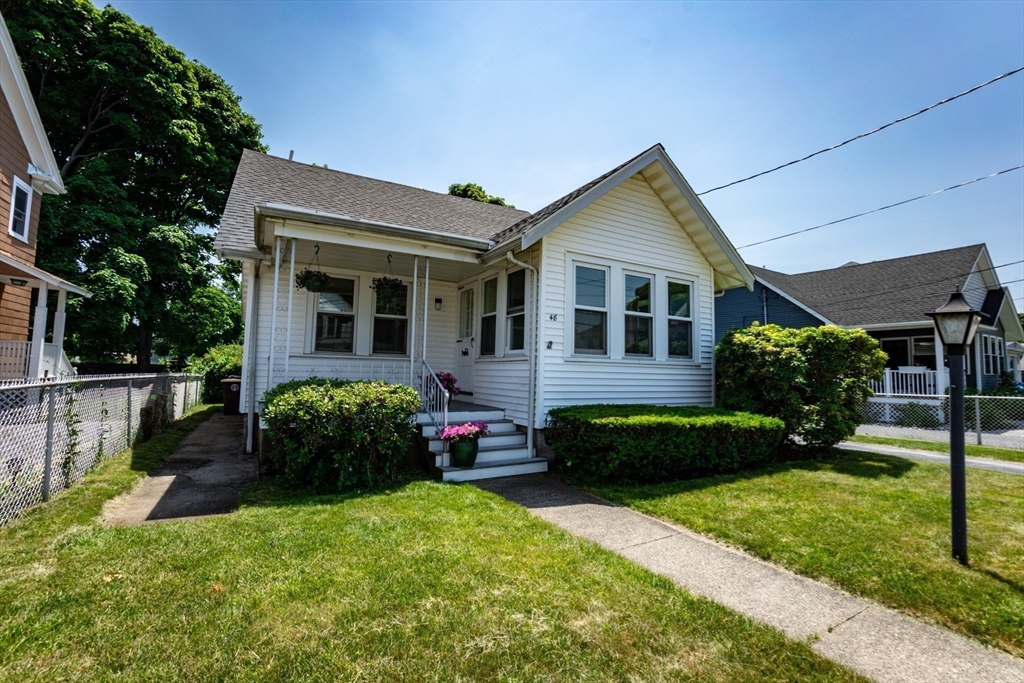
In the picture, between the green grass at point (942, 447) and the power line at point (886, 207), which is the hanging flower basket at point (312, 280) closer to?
the green grass at point (942, 447)

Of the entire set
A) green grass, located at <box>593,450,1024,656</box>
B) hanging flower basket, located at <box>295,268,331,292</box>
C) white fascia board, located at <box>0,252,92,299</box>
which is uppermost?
white fascia board, located at <box>0,252,92,299</box>

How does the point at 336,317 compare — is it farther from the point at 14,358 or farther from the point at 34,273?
the point at 14,358

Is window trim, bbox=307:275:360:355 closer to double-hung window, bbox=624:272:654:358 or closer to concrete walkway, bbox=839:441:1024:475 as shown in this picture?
double-hung window, bbox=624:272:654:358

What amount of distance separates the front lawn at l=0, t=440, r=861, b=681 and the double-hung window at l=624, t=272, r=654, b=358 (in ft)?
16.2

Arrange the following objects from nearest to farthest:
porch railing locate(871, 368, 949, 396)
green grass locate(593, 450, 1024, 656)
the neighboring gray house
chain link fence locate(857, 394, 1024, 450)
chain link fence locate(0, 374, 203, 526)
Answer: green grass locate(593, 450, 1024, 656) < chain link fence locate(0, 374, 203, 526) < chain link fence locate(857, 394, 1024, 450) < porch railing locate(871, 368, 949, 396) < the neighboring gray house

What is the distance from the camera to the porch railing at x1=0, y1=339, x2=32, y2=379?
935 centimetres

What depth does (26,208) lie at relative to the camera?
10992 millimetres

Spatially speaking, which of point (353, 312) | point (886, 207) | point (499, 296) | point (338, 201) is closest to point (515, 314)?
point (499, 296)

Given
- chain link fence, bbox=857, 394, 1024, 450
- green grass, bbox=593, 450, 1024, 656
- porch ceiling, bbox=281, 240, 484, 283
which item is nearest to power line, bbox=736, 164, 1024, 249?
chain link fence, bbox=857, 394, 1024, 450

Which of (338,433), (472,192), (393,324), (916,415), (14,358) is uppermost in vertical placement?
(472,192)

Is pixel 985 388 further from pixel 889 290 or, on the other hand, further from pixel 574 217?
pixel 574 217

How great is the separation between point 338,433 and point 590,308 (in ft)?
14.6

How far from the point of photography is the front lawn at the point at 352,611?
231cm

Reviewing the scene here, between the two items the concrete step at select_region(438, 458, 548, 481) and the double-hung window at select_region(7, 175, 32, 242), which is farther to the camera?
the double-hung window at select_region(7, 175, 32, 242)
